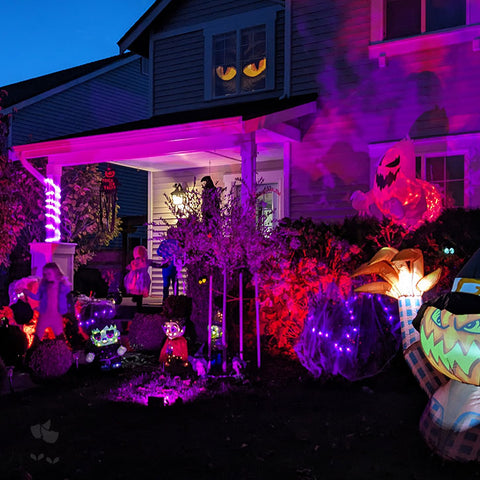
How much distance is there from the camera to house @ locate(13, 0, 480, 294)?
10328mm

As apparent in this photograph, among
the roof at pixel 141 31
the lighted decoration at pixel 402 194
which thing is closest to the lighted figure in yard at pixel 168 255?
the lighted decoration at pixel 402 194

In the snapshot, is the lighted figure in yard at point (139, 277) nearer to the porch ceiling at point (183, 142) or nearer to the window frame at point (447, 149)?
the porch ceiling at point (183, 142)

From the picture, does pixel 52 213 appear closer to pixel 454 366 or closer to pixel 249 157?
pixel 249 157

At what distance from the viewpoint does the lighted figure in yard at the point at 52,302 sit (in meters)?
7.62

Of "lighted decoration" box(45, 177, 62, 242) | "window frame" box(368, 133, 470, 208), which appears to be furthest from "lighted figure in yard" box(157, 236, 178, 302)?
"window frame" box(368, 133, 470, 208)

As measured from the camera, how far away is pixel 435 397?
3.83 m

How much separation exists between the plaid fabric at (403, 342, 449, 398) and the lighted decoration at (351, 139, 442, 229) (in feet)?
10.8

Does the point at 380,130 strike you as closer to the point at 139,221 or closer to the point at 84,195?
the point at 139,221

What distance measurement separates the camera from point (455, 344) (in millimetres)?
3350

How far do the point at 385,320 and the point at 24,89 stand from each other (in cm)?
2087

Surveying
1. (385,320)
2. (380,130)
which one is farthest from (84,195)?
(385,320)

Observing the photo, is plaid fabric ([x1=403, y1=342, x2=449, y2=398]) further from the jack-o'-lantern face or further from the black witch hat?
the jack-o'-lantern face

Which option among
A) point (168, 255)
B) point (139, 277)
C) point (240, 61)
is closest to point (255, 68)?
point (240, 61)

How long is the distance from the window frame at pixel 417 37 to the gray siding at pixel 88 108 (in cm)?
1241
